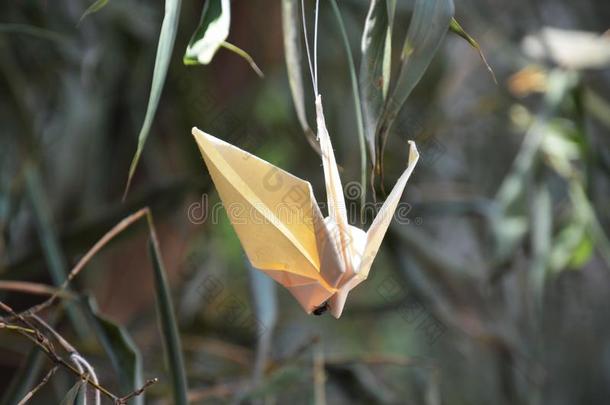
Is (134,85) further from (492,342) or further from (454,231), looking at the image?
(454,231)

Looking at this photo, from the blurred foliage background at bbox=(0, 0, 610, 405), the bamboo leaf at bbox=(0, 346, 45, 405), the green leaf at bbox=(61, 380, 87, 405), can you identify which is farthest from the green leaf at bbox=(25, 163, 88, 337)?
the green leaf at bbox=(61, 380, 87, 405)


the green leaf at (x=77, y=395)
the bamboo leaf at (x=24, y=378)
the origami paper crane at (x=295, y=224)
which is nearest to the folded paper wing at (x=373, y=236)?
the origami paper crane at (x=295, y=224)

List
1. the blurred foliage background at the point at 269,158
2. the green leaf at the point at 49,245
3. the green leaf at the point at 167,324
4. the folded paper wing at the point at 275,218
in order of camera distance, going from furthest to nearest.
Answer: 1. the blurred foliage background at the point at 269,158
2. the green leaf at the point at 49,245
3. the green leaf at the point at 167,324
4. the folded paper wing at the point at 275,218

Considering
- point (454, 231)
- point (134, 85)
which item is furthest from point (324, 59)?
point (454, 231)

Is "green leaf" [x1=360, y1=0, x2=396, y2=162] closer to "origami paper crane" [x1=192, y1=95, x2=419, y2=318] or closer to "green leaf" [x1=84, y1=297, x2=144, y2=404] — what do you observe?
"origami paper crane" [x1=192, y1=95, x2=419, y2=318]

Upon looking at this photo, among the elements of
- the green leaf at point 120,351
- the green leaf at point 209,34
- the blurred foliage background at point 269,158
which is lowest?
the blurred foliage background at point 269,158

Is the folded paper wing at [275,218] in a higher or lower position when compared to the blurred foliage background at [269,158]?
higher

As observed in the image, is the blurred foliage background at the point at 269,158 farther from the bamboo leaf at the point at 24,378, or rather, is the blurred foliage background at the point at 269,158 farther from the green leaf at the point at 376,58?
the green leaf at the point at 376,58
